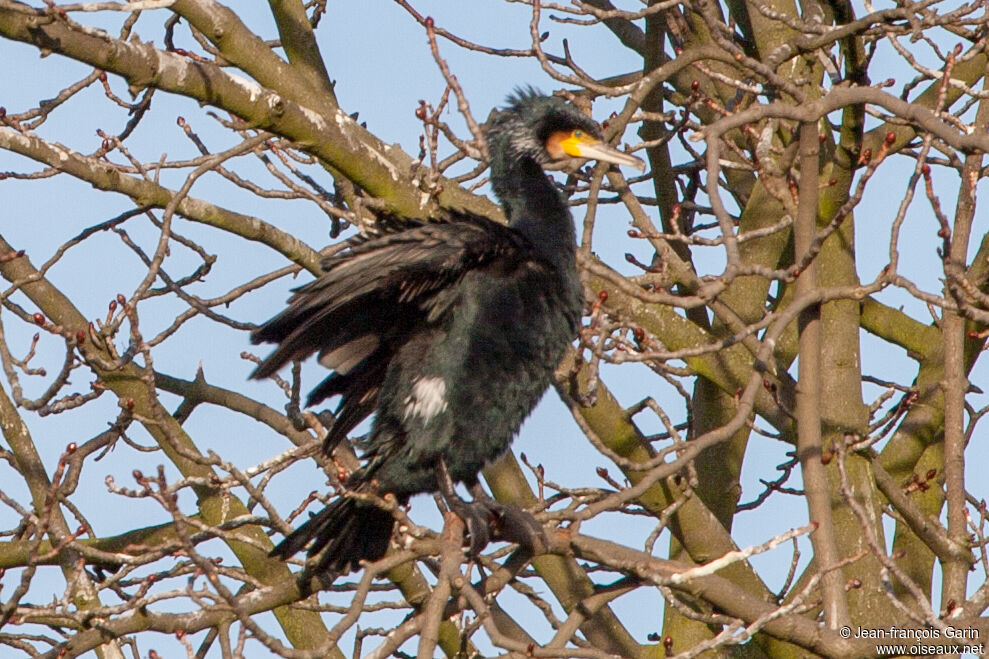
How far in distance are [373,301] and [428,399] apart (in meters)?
0.38

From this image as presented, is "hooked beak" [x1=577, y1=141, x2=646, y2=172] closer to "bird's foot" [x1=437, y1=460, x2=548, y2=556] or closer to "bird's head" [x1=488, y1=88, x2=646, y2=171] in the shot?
"bird's head" [x1=488, y1=88, x2=646, y2=171]

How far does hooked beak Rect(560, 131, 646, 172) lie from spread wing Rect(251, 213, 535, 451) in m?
0.45

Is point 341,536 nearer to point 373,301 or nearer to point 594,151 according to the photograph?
point 373,301

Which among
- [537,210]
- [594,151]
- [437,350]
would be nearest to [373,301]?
[437,350]

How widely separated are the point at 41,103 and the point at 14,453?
1407 millimetres

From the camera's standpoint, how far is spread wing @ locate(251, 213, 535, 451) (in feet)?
12.7

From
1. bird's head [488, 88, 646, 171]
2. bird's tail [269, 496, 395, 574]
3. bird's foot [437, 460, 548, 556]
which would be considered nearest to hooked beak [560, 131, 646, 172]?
bird's head [488, 88, 646, 171]

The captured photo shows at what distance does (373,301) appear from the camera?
4211mm

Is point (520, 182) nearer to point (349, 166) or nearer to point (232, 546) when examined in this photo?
point (349, 166)

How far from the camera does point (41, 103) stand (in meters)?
5.12

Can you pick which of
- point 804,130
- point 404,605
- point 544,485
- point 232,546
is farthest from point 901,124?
point 232,546

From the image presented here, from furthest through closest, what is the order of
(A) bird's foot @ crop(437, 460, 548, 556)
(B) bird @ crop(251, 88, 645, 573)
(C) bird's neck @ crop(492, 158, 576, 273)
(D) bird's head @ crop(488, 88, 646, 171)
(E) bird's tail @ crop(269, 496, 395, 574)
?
(D) bird's head @ crop(488, 88, 646, 171)
(C) bird's neck @ crop(492, 158, 576, 273)
(E) bird's tail @ crop(269, 496, 395, 574)
(B) bird @ crop(251, 88, 645, 573)
(A) bird's foot @ crop(437, 460, 548, 556)

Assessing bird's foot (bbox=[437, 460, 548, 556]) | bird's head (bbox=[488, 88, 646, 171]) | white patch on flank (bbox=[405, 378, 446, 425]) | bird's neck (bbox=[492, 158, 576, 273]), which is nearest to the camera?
bird's foot (bbox=[437, 460, 548, 556])

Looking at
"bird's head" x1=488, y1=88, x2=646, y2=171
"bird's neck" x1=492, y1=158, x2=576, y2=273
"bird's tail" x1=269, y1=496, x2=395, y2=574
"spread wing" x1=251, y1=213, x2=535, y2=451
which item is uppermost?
"bird's head" x1=488, y1=88, x2=646, y2=171
